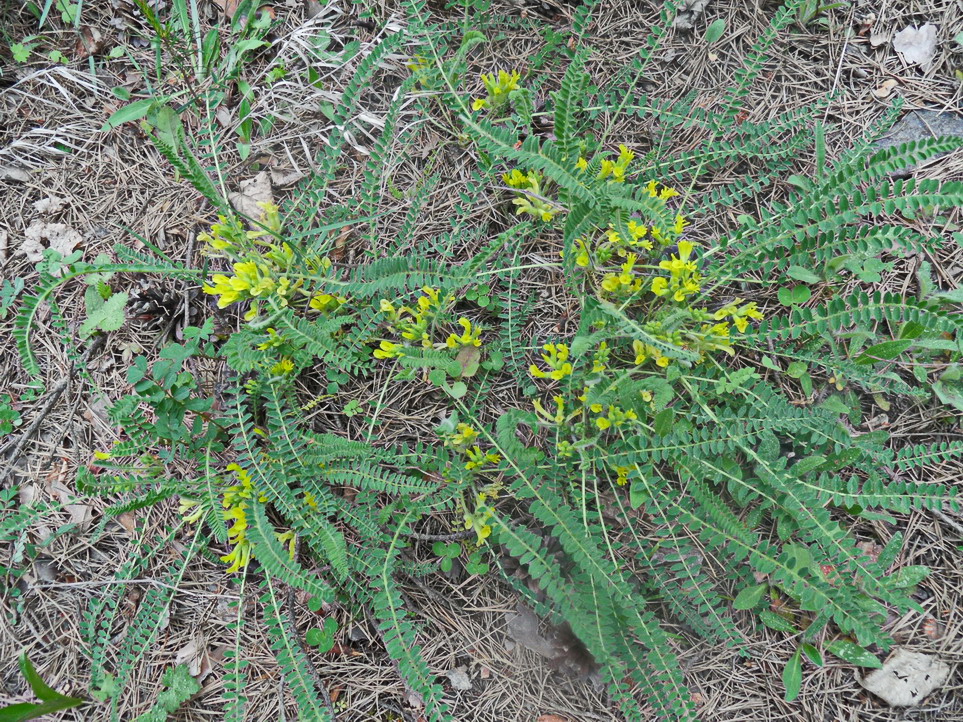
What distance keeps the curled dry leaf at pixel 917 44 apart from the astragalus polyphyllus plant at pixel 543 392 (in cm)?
56

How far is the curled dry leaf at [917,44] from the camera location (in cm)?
266

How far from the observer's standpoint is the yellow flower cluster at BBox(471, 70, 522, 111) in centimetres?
253

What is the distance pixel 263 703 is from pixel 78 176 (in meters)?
2.34

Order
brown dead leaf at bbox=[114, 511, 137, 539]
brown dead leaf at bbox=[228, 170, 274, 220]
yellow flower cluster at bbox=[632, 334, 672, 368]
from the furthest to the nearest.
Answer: brown dead leaf at bbox=[228, 170, 274, 220], brown dead leaf at bbox=[114, 511, 137, 539], yellow flower cluster at bbox=[632, 334, 672, 368]

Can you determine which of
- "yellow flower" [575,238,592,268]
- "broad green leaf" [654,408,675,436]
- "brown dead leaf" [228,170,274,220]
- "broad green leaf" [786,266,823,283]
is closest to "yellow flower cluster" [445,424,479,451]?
"broad green leaf" [654,408,675,436]

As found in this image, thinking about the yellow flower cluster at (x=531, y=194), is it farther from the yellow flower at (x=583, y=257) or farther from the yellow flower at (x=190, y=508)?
the yellow flower at (x=190, y=508)

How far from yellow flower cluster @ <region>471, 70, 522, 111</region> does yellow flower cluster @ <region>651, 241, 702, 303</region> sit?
0.91m

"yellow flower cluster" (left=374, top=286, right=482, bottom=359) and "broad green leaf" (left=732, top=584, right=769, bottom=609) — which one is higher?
"yellow flower cluster" (left=374, top=286, right=482, bottom=359)

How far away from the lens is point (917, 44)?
8.74 feet

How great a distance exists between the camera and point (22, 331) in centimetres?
243

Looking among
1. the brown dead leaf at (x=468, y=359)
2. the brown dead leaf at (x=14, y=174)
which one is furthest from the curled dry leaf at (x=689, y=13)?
the brown dead leaf at (x=14, y=174)

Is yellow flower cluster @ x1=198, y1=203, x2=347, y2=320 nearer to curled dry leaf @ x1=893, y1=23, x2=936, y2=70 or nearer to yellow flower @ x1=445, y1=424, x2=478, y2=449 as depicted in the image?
yellow flower @ x1=445, y1=424, x2=478, y2=449

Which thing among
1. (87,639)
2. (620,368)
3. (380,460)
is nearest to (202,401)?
(380,460)

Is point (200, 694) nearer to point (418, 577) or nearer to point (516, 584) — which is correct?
point (418, 577)
